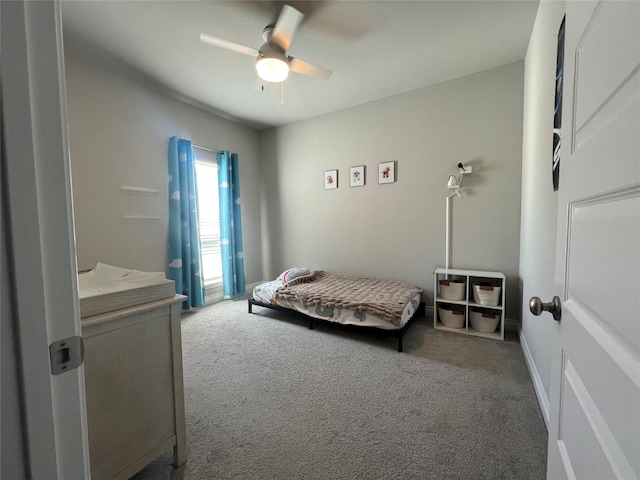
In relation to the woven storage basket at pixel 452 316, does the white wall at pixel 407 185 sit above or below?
above

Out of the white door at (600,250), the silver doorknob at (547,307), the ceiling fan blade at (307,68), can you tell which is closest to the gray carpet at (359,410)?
the white door at (600,250)

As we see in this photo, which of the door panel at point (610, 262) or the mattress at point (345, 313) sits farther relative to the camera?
the mattress at point (345, 313)

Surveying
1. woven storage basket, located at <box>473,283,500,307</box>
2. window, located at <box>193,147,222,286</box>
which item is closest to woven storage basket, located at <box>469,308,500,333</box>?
woven storage basket, located at <box>473,283,500,307</box>

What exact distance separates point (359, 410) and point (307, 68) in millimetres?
2566

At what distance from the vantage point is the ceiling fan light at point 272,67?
78.9 inches

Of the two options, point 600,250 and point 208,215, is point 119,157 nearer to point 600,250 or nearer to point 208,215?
point 208,215

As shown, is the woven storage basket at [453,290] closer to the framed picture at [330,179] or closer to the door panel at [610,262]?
the framed picture at [330,179]

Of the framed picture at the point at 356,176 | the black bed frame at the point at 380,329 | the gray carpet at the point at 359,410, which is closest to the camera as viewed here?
the gray carpet at the point at 359,410

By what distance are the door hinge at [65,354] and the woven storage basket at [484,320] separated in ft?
9.71

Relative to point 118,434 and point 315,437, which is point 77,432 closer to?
point 118,434

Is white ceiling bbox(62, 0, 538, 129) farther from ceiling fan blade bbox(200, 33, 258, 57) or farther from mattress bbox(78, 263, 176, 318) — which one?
mattress bbox(78, 263, 176, 318)

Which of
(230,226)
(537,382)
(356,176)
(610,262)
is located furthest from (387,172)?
(610,262)

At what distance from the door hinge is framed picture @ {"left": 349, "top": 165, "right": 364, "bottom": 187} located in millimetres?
3380

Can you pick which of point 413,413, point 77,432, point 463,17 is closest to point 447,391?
point 413,413
